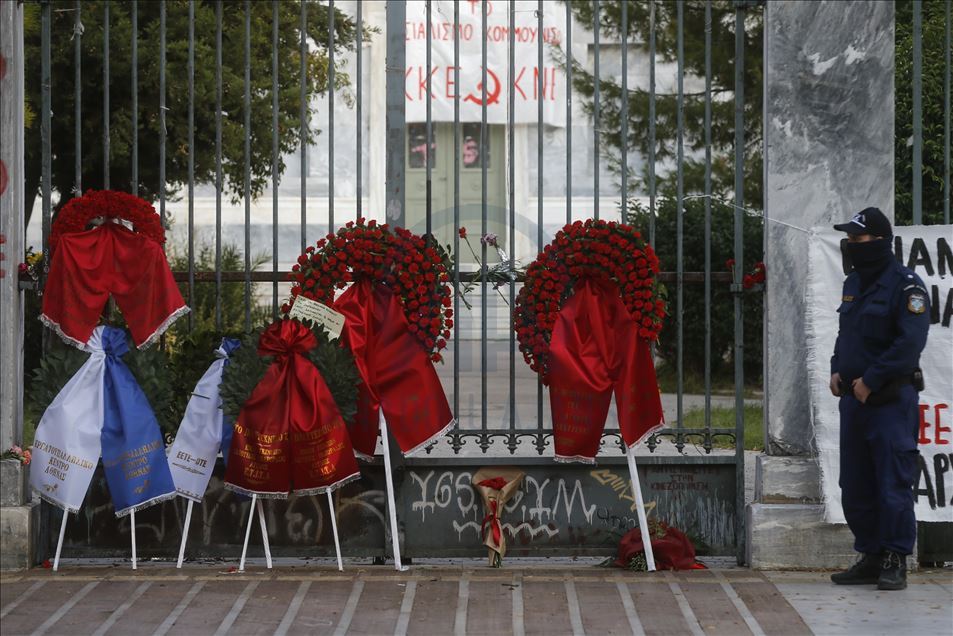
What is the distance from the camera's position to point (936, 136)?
25.2 ft

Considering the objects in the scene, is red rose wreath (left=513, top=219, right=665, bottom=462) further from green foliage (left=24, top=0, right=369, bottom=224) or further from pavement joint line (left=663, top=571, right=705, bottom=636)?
A: green foliage (left=24, top=0, right=369, bottom=224)

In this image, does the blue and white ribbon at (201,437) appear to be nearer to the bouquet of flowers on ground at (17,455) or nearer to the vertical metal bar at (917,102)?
the bouquet of flowers on ground at (17,455)

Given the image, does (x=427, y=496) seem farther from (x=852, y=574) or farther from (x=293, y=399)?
(x=852, y=574)

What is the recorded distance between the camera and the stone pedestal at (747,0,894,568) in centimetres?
672

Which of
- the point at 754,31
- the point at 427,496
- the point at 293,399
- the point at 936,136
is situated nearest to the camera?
the point at 293,399

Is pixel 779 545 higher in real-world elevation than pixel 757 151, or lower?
lower

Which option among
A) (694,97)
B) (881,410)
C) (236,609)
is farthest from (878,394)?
(694,97)

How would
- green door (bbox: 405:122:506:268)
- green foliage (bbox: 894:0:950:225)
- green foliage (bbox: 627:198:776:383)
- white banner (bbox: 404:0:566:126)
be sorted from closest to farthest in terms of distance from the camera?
green foliage (bbox: 894:0:950:225)
green foliage (bbox: 627:198:776:383)
green door (bbox: 405:122:506:268)
white banner (bbox: 404:0:566:126)

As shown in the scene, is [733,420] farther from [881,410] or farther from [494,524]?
[881,410]

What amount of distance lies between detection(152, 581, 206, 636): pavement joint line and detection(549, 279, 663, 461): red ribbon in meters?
1.89

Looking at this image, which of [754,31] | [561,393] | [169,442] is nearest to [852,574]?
[561,393]

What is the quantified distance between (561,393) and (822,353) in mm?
1340

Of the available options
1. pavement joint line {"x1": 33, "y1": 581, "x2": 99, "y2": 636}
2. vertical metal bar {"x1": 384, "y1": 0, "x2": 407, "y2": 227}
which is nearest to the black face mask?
vertical metal bar {"x1": 384, "y1": 0, "x2": 407, "y2": 227}

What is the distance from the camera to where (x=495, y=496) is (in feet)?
22.4
